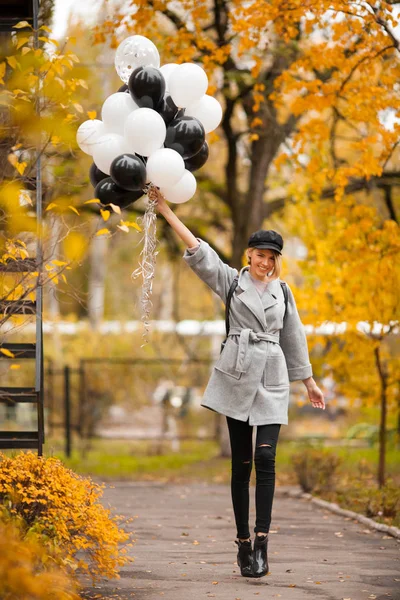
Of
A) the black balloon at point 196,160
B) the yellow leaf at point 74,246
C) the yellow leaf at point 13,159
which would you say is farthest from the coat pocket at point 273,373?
the yellow leaf at point 13,159

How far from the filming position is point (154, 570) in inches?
200

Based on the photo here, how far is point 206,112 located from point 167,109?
0.31m

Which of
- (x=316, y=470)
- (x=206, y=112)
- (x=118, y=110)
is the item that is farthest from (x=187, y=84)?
(x=316, y=470)

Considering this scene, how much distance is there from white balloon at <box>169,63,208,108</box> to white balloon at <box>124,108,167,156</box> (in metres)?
0.26

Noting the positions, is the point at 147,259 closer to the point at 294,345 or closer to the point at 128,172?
the point at 128,172

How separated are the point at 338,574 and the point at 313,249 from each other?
20.1 ft

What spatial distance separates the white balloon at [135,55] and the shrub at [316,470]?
5.21 m

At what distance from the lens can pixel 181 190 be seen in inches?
203

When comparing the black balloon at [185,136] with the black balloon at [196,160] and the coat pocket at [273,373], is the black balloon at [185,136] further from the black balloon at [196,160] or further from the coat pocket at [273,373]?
the coat pocket at [273,373]

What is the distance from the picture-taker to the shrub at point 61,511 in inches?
171

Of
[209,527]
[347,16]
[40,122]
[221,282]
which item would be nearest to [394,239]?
[347,16]

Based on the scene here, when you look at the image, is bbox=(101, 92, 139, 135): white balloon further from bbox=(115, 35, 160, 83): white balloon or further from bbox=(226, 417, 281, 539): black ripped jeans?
bbox=(226, 417, 281, 539): black ripped jeans

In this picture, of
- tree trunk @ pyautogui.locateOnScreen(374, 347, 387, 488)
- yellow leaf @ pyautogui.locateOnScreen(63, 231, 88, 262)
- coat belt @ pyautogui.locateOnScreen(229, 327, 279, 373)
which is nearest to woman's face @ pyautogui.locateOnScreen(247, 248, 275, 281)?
coat belt @ pyautogui.locateOnScreen(229, 327, 279, 373)

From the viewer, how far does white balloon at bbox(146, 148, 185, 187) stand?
4.96 metres
